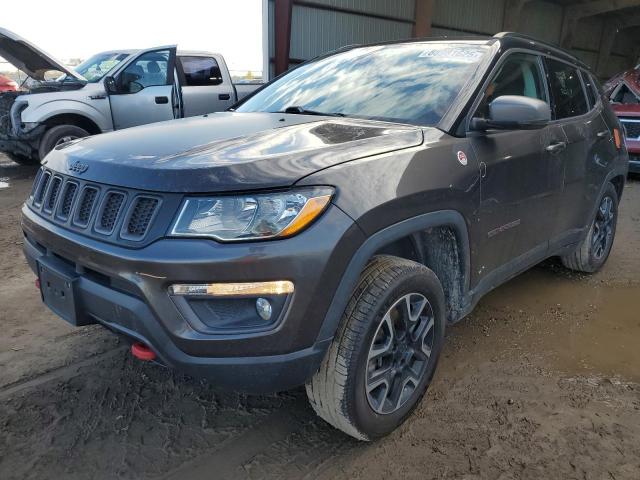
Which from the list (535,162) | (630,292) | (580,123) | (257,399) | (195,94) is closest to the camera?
(257,399)

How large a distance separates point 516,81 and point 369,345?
6.44 ft

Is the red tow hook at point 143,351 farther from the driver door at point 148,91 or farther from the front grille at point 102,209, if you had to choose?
the driver door at point 148,91

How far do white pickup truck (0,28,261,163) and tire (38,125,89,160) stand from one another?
0.04ft

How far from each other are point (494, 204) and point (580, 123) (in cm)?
144

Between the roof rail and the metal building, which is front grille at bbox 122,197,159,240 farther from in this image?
the metal building

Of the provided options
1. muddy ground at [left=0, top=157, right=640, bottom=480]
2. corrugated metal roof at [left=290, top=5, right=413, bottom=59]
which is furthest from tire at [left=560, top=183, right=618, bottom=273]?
corrugated metal roof at [left=290, top=5, right=413, bottom=59]

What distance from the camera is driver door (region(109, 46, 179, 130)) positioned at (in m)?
8.00

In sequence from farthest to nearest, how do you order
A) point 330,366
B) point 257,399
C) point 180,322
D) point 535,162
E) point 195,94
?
point 195,94 → point 535,162 → point 257,399 → point 330,366 → point 180,322

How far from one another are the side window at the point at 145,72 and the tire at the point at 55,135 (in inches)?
36.6

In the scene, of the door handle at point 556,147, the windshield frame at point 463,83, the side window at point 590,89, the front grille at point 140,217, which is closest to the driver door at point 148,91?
the windshield frame at point 463,83

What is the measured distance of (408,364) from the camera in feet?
7.88

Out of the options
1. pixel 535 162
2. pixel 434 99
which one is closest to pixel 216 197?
pixel 434 99

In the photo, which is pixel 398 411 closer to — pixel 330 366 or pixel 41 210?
pixel 330 366

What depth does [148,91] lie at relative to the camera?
26.5ft
